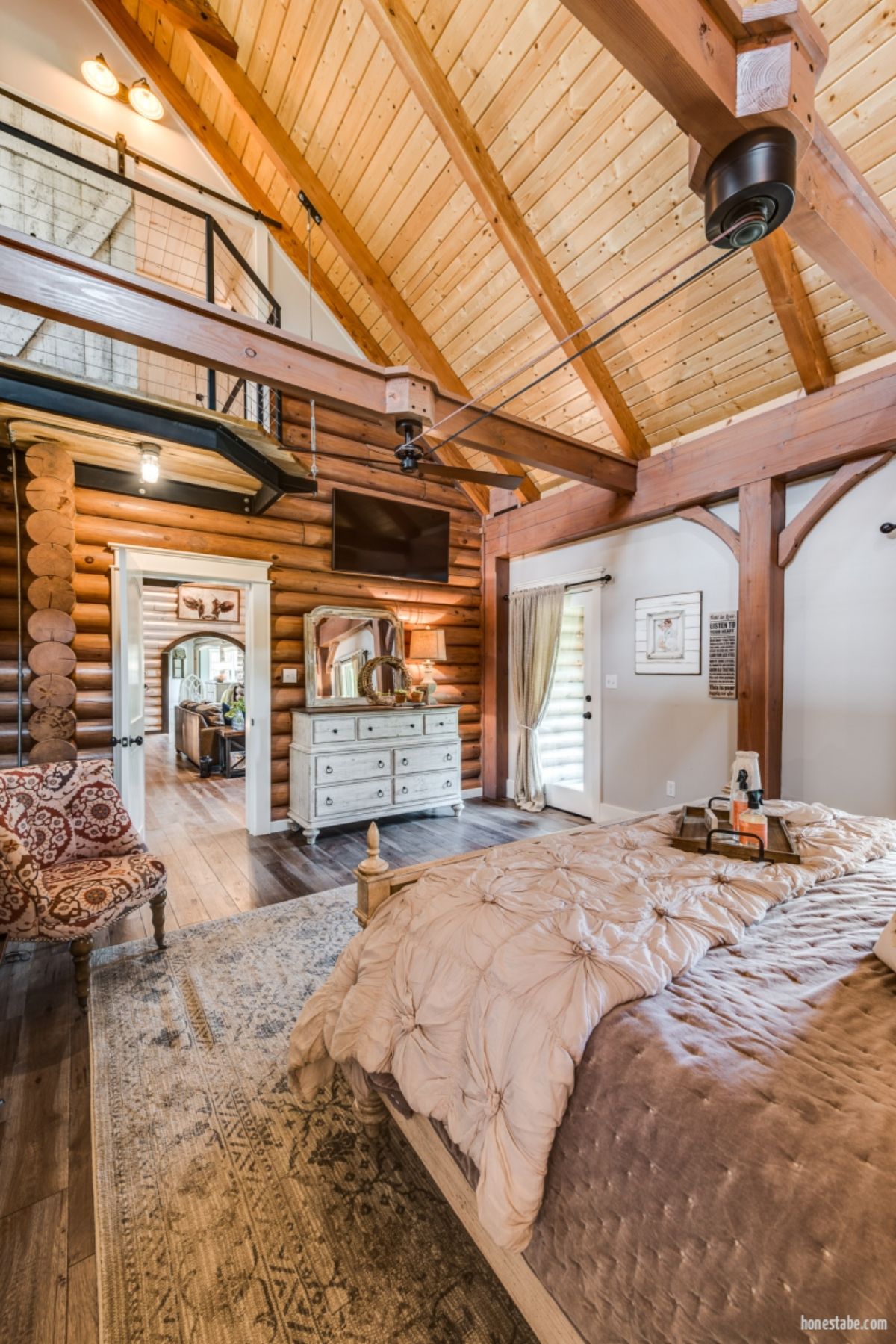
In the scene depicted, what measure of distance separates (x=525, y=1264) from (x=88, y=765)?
2691mm

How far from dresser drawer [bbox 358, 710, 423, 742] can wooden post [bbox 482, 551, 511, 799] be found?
117 centimetres

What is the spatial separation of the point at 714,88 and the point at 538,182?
233 cm

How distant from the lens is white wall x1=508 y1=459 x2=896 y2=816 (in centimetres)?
313

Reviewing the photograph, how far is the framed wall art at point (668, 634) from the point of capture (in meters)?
4.04

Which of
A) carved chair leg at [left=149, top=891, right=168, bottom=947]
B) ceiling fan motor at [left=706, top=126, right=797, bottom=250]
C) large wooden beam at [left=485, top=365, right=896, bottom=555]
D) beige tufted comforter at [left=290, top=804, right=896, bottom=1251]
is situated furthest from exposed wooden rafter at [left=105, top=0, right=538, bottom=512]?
carved chair leg at [left=149, top=891, right=168, bottom=947]

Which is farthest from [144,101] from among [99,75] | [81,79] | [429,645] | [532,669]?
[532,669]

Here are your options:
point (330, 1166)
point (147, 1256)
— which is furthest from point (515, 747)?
point (147, 1256)

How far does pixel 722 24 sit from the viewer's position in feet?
4.55

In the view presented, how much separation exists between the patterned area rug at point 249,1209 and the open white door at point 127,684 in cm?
185

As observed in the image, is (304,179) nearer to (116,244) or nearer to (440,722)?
(116,244)

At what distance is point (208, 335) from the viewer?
8.09 ft

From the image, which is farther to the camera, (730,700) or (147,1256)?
(730,700)

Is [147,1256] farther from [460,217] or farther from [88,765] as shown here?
[460,217]

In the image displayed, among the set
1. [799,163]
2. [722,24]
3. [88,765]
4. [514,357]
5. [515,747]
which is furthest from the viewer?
[515,747]
